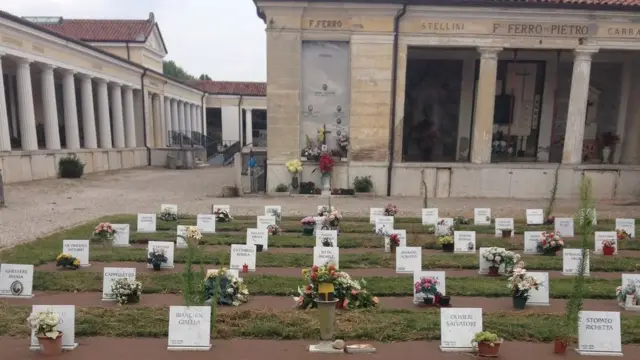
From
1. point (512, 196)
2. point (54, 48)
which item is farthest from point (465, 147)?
point (54, 48)

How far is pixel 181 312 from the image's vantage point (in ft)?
16.7

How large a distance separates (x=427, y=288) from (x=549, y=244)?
465 cm

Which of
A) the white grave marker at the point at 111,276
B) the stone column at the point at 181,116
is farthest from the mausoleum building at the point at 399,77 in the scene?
the stone column at the point at 181,116

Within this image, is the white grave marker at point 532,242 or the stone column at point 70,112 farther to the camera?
the stone column at point 70,112

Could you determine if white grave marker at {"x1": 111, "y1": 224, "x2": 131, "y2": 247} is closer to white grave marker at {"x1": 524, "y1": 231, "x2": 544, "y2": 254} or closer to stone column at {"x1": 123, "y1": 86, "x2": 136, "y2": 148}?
white grave marker at {"x1": 524, "y1": 231, "x2": 544, "y2": 254}

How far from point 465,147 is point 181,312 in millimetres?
20659

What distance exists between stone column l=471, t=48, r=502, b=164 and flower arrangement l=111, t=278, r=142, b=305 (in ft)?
52.9

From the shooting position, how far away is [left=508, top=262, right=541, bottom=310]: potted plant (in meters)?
6.30

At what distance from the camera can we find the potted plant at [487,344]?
191 inches

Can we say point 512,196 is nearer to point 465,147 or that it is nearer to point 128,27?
point 465,147

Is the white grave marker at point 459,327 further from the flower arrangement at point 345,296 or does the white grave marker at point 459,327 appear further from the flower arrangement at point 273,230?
the flower arrangement at point 273,230

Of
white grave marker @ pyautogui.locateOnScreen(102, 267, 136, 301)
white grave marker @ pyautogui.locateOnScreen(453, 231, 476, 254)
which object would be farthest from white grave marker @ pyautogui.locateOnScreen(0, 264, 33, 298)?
white grave marker @ pyautogui.locateOnScreen(453, 231, 476, 254)

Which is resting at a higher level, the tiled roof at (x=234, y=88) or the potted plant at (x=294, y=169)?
the tiled roof at (x=234, y=88)

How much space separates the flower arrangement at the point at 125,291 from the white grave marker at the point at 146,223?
511 cm
